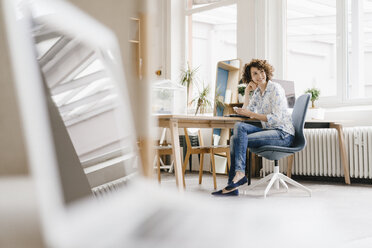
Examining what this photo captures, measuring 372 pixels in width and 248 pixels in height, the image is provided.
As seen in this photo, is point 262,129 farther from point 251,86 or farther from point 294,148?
point 251,86

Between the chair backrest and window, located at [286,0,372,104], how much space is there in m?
1.24

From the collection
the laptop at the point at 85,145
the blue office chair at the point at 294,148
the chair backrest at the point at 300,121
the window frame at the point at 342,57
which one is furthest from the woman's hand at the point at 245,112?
the laptop at the point at 85,145

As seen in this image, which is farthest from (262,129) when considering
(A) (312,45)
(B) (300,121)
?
(A) (312,45)

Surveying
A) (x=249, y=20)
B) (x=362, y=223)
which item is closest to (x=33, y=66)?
(x=362, y=223)

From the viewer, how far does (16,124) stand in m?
0.21

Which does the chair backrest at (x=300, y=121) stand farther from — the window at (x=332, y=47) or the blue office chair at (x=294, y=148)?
the window at (x=332, y=47)

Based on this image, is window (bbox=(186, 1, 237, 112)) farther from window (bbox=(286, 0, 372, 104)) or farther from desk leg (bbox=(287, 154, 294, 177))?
desk leg (bbox=(287, 154, 294, 177))

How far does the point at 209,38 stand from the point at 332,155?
A: 2.82 meters

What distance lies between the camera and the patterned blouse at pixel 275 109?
3.11m

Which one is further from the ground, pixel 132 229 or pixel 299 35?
pixel 299 35

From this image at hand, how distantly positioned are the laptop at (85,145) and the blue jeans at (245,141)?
264 centimetres

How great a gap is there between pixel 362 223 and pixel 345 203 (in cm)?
67

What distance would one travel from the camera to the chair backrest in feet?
10.1

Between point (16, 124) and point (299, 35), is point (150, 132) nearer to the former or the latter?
point (16, 124)
